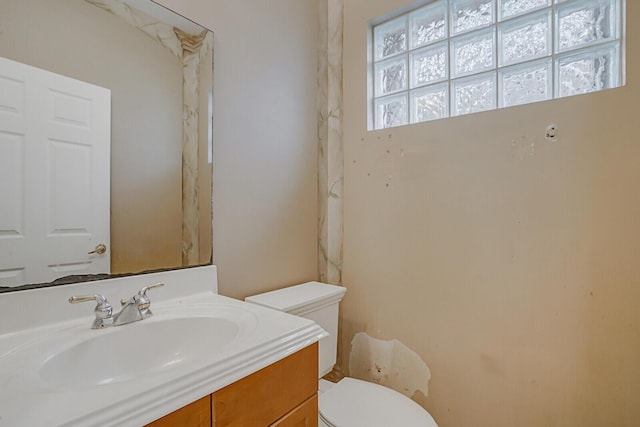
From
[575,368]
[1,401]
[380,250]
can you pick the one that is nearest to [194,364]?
[1,401]

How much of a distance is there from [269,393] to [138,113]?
902mm

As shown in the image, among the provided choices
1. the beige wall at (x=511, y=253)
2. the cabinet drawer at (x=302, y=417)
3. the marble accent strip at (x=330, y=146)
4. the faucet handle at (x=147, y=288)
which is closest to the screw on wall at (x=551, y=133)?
the beige wall at (x=511, y=253)

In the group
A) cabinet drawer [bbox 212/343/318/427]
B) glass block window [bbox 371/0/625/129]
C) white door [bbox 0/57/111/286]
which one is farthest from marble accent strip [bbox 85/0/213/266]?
glass block window [bbox 371/0/625/129]

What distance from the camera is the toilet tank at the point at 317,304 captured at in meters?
1.22

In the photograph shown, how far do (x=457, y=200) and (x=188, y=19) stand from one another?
3.98 feet

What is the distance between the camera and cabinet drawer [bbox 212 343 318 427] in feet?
2.02

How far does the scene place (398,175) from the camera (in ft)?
4.73

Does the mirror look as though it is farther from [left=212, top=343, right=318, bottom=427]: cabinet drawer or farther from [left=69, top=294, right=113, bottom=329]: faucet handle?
[left=212, top=343, right=318, bottom=427]: cabinet drawer

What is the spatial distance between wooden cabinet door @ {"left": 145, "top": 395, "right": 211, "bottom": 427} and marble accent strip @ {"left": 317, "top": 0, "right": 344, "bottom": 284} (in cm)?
110

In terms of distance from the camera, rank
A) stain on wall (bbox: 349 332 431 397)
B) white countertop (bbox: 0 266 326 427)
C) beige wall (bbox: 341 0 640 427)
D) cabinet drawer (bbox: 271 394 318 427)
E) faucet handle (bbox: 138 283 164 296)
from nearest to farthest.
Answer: white countertop (bbox: 0 266 326 427), cabinet drawer (bbox: 271 394 318 427), faucet handle (bbox: 138 283 164 296), beige wall (bbox: 341 0 640 427), stain on wall (bbox: 349 332 431 397)

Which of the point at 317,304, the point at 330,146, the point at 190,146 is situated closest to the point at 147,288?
the point at 190,146

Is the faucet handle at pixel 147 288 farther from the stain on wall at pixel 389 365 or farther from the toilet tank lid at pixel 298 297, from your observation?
the stain on wall at pixel 389 365

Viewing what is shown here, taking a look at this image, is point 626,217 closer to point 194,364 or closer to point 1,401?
point 194,364

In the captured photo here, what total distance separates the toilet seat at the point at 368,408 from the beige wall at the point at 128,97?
0.77m
